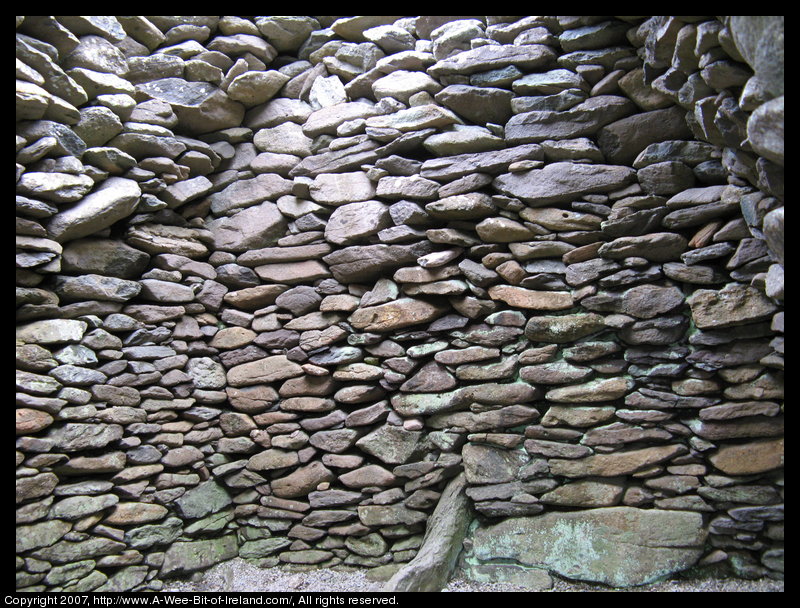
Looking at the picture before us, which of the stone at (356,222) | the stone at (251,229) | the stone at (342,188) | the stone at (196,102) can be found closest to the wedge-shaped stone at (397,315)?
the stone at (356,222)

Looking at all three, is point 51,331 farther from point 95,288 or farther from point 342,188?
point 342,188

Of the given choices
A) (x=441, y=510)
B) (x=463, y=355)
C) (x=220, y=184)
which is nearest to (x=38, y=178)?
(x=220, y=184)

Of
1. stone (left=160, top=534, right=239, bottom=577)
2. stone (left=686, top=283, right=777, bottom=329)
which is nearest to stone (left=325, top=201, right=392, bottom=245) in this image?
stone (left=686, top=283, right=777, bottom=329)

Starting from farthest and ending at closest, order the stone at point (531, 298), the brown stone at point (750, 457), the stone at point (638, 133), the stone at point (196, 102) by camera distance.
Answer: the stone at point (196, 102) → the stone at point (531, 298) → the stone at point (638, 133) → the brown stone at point (750, 457)

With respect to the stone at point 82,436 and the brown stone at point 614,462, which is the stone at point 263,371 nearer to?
the stone at point 82,436

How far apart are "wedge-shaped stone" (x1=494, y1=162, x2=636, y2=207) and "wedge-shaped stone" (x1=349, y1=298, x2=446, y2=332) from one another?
900 millimetres

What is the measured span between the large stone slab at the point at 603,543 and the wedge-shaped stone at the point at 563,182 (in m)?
1.86

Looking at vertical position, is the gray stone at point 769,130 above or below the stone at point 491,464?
above

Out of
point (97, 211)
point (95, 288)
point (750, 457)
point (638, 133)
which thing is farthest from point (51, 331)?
point (750, 457)

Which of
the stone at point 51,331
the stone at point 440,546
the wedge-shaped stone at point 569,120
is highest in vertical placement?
the wedge-shaped stone at point 569,120

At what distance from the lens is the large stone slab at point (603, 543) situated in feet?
9.76

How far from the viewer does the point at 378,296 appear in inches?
148
